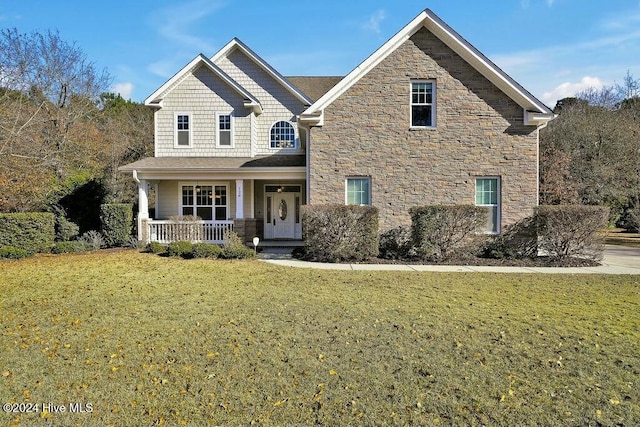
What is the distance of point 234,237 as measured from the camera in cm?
1459

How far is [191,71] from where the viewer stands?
58.7 ft

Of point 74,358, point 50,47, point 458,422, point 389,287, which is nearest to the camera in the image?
point 458,422

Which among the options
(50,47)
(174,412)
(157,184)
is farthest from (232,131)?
(50,47)

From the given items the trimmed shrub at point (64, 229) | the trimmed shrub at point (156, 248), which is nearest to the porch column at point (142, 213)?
the trimmed shrub at point (156, 248)

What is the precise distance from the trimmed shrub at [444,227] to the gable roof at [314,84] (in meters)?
11.1

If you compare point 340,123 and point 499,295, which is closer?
point 499,295

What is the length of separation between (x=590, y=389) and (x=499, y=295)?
430 centimetres

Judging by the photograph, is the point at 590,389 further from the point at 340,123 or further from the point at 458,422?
the point at 340,123

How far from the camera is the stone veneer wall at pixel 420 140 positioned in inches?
561

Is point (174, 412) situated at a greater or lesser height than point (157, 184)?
lesser

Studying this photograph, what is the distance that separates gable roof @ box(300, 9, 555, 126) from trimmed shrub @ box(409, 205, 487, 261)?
4.53 metres

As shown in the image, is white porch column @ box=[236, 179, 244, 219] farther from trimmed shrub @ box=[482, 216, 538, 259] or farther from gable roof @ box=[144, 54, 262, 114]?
trimmed shrub @ box=[482, 216, 538, 259]

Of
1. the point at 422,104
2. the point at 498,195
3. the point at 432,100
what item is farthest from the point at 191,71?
the point at 498,195

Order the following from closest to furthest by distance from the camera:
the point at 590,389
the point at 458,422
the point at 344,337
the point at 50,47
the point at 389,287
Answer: the point at 458,422 → the point at 590,389 → the point at 344,337 → the point at 389,287 → the point at 50,47
